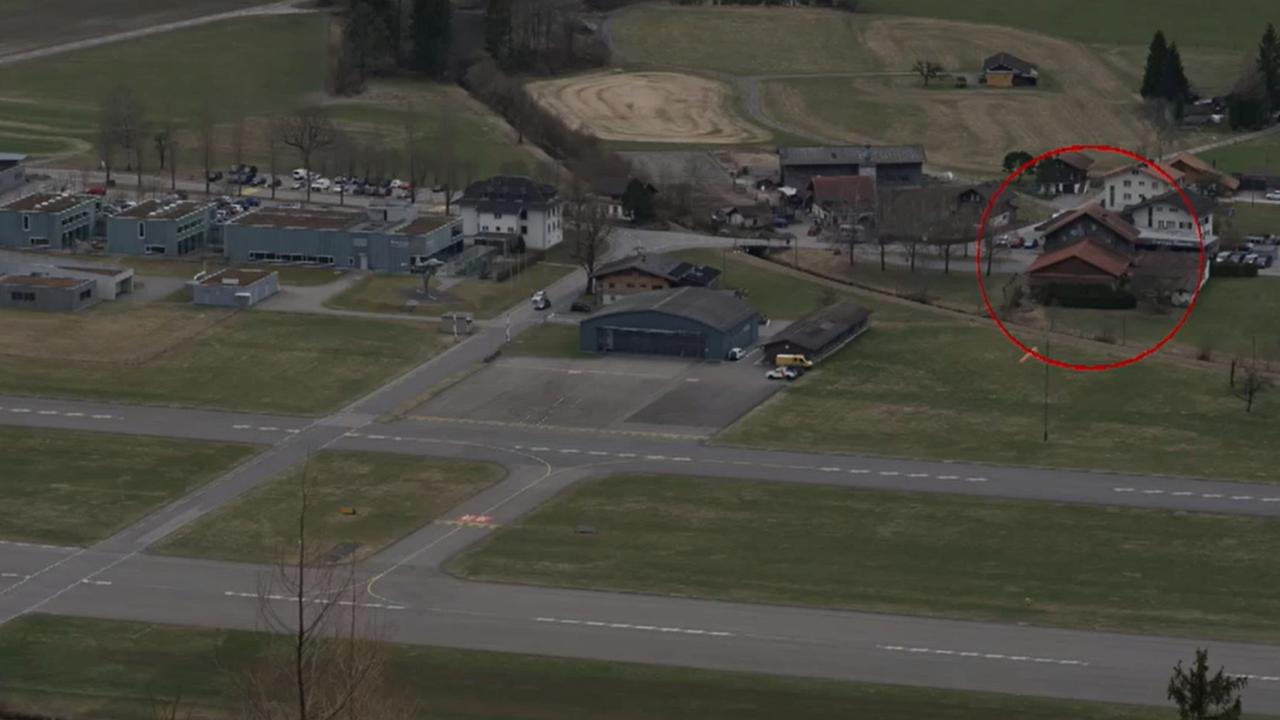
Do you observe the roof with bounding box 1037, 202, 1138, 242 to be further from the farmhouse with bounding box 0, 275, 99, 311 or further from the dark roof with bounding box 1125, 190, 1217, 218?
the farmhouse with bounding box 0, 275, 99, 311

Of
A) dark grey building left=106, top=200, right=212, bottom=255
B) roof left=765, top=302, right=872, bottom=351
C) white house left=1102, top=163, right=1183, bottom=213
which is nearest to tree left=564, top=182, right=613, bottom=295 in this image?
roof left=765, top=302, right=872, bottom=351

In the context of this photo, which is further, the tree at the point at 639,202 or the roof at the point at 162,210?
the tree at the point at 639,202

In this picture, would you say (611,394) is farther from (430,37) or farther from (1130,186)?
(430,37)

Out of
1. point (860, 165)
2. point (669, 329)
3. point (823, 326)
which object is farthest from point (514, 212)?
point (860, 165)

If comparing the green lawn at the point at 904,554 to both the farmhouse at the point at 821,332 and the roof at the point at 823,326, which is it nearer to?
the farmhouse at the point at 821,332

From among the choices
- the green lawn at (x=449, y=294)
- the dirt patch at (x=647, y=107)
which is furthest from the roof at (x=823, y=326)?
the dirt patch at (x=647, y=107)

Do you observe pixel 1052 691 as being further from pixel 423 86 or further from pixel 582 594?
pixel 423 86

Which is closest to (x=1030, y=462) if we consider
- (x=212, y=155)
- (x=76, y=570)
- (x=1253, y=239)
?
(x=76, y=570)
